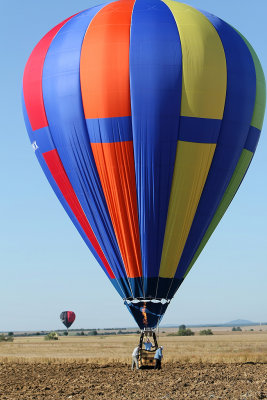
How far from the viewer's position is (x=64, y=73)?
97.1 ft

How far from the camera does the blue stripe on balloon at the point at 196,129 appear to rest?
2861 cm

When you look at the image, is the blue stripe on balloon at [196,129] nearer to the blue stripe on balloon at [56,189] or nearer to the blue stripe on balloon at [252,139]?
the blue stripe on balloon at [252,139]

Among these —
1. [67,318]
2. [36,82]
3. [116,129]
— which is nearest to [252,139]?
[116,129]

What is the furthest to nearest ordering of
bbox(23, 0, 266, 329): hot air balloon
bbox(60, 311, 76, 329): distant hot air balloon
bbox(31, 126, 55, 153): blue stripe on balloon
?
bbox(60, 311, 76, 329): distant hot air balloon < bbox(31, 126, 55, 153): blue stripe on balloon < bbox(23, 0, 266, 329): hot air balloon

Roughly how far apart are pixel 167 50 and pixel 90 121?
434 cm

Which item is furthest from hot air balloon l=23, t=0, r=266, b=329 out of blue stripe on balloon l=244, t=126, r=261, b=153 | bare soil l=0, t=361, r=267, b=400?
bare soil l=0, t=361, r=267, b=400

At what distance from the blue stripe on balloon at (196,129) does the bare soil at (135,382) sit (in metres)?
9.43

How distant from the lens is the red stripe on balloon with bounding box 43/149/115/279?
98.0ft

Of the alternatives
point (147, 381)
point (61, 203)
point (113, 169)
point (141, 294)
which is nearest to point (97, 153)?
point (113, 169)

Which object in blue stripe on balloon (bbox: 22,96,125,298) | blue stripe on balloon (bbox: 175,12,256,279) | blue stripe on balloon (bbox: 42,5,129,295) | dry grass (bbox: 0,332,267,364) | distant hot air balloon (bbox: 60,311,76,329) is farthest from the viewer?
distant hot air balloon (bbox: 60,311,76,329)

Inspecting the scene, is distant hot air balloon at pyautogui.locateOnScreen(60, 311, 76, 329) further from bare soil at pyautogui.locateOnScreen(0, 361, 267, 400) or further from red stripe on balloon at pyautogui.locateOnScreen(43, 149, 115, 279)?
red stripe on balloon at pyautogui.locateOnScreen(43, 149, 115, 279)

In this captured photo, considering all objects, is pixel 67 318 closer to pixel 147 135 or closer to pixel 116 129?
pixel 116 129

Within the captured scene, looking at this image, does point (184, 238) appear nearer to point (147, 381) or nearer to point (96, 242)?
point (96, 242)

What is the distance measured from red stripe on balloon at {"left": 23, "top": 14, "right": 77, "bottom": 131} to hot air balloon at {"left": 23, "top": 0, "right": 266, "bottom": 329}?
0.58 m
